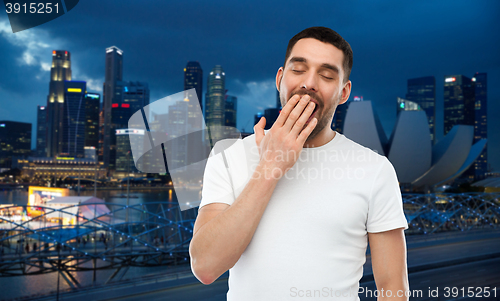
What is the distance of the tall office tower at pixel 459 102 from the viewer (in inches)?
4552

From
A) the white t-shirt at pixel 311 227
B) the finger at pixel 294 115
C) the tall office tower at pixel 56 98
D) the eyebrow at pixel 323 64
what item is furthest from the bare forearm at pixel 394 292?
the tall office tower at pixel 56 98

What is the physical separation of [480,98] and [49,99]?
16651cm

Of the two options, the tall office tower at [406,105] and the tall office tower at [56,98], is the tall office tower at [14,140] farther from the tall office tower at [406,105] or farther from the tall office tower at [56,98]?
the tall office tower at [406,105]

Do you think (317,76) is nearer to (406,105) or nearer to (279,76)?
(279,76)

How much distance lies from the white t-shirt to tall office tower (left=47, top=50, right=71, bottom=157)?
141486mm

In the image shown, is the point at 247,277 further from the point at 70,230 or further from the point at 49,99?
the point at 49,99

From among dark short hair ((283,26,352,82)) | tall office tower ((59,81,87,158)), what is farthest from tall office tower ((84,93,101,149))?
dark short hair ((283,26,352,82))

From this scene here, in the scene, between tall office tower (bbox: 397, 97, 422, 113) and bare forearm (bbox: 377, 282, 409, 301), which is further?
tall office tower (bbox: 397, 97, 422, 113)

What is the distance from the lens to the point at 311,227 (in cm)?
106

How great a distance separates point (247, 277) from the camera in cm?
106

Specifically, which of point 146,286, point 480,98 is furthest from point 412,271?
point 480,98

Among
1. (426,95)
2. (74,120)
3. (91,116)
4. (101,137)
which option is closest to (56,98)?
(74,120)

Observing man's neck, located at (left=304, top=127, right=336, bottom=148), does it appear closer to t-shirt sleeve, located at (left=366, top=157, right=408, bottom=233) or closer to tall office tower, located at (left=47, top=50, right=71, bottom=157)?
t-shirt sleeve, located at (left=366, top=157, right=408, bottom=233)

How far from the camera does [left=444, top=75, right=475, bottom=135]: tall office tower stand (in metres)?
116
